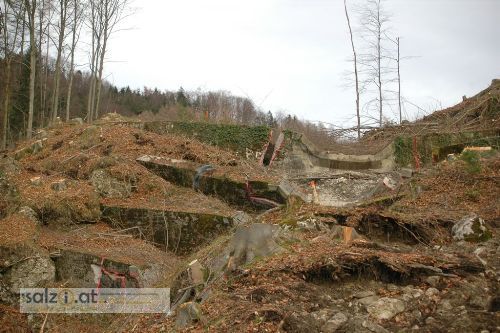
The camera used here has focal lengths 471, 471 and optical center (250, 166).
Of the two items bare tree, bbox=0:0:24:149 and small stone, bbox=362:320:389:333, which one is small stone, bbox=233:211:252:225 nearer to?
small stone, bbox=362:320:389:333

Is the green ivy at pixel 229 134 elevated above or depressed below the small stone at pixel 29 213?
above

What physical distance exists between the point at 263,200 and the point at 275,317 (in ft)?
19.7

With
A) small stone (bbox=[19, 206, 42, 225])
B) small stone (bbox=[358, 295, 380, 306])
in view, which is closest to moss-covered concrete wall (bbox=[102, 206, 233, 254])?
small stone (bbox=[19, 206, 42, 225])

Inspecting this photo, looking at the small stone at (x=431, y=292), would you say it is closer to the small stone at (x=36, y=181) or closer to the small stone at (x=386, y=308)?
the small stone at (x=386, y=308)

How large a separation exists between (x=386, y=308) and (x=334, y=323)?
518 millimetres

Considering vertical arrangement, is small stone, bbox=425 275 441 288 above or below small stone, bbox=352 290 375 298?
above

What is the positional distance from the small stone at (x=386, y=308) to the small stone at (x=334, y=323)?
10.3 inches

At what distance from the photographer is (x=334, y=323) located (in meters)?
3.96

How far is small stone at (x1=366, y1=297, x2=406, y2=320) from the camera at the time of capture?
4.05 metres


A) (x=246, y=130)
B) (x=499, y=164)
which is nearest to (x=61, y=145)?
(x=246, y=130)

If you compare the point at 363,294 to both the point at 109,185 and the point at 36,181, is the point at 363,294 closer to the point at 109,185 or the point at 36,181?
the point at 109,185

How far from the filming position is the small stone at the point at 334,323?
12.8ft

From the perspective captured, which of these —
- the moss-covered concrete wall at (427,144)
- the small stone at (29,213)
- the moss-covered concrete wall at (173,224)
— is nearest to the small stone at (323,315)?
the moss-covered concrete wall at (173,224)

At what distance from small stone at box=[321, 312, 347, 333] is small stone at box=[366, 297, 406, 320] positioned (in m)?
0.26
